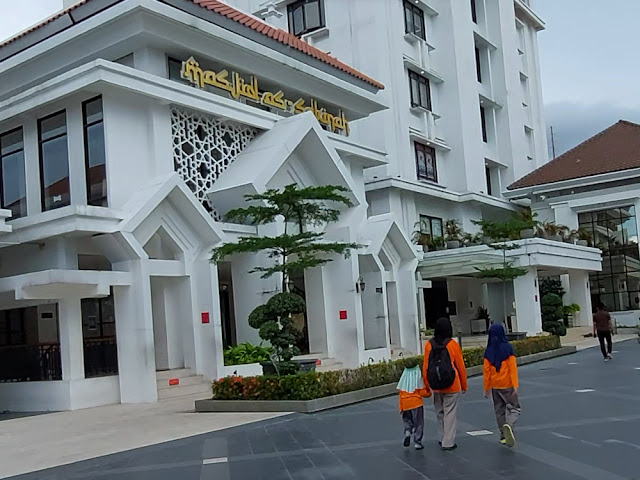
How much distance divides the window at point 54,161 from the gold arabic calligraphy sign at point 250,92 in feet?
10.7

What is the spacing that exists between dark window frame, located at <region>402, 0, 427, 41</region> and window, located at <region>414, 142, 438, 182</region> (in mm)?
4889

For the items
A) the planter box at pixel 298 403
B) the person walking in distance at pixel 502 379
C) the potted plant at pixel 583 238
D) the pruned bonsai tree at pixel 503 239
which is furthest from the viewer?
the potted plant at pixel 583 238

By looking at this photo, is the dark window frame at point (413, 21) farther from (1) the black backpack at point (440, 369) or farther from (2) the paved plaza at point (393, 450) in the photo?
(1) the black backpack at point (440, 369)

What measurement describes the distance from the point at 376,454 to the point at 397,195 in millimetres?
22583

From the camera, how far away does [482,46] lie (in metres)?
38.7

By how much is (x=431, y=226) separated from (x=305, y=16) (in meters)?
10.5

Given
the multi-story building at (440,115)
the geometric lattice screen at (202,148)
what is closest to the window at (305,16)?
the multi-story building at (440,115)

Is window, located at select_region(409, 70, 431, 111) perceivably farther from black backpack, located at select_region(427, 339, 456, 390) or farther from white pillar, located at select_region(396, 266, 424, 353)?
black backpack, located at select_region(427, 339, 456, 390)

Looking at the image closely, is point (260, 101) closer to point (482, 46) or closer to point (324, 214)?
point (324, 214)

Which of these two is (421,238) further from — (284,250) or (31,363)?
(31,363)

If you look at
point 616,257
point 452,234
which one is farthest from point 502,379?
point 616,257

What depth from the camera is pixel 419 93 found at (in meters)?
33.3

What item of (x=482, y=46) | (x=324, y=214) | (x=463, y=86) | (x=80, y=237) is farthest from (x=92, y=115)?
(x=482, y=46)

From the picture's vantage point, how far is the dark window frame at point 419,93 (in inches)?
1287
